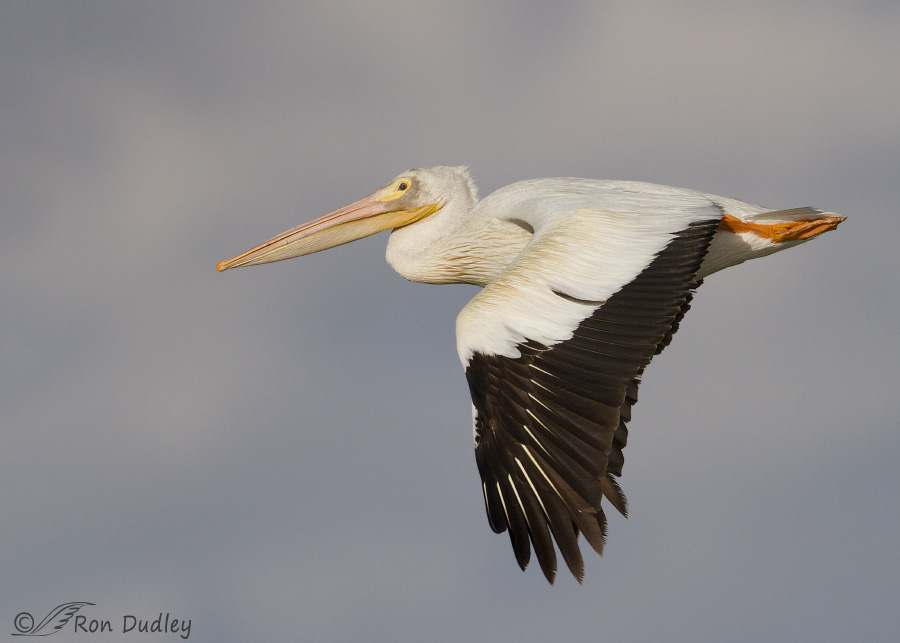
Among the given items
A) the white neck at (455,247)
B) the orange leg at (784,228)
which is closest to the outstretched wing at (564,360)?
the orange leg at (784,228)

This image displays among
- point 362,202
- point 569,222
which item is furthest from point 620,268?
point 362,202

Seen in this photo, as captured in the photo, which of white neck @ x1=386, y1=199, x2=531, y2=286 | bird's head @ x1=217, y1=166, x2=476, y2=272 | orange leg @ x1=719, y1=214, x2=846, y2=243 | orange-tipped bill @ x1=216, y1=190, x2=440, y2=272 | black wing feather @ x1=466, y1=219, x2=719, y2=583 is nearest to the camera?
black wing feather @ x1=466, y1=219, x2=719, y2=583

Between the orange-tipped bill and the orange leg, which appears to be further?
the orange-tipped bill

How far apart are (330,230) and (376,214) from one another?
48 cm

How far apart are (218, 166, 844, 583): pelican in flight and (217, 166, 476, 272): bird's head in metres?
0.93

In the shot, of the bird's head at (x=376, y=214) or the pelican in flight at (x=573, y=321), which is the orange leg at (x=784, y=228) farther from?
the bird's head at (x=376, y=214)

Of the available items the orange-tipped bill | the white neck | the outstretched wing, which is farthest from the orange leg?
the orange-tipped bill

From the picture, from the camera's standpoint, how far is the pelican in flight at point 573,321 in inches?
257

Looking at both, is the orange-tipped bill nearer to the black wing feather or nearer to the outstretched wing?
the outstretched wing

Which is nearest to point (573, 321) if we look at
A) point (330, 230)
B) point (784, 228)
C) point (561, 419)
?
point (561, 419)

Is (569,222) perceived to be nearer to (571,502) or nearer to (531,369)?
(531,369)

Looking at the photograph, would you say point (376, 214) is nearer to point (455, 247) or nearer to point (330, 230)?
point (330, 230)

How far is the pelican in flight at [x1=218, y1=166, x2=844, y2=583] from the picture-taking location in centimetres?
652

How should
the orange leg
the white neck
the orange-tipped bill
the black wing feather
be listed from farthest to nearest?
the orange-tipped bill < the white neck < the orange leg < the black wing feather
